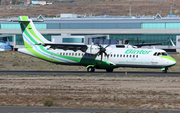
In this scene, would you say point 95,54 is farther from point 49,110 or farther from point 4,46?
point 4,46

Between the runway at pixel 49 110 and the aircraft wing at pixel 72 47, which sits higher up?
the aircraft wing at pixel 72 47

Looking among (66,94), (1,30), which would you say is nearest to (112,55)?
(66,94)

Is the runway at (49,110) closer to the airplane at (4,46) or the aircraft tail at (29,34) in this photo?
the aircraft tail at (29,34)

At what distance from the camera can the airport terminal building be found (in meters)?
110

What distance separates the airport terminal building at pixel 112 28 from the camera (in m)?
110

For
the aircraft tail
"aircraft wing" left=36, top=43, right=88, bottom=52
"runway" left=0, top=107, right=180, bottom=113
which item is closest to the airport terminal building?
the aircraft tail

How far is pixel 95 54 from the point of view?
45.0m

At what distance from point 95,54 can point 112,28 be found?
71.0 metres

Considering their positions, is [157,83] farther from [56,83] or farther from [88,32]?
[88,32]

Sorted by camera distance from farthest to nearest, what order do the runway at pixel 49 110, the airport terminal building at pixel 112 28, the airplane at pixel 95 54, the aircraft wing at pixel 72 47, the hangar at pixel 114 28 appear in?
1. the airport terminal building at pixel 112 28
2. the hangar at pixel 114 28
3. the aircraft wing at pixel 72 47
4. the airplane at pixel 95 54
5. the runway at pixel 49 110

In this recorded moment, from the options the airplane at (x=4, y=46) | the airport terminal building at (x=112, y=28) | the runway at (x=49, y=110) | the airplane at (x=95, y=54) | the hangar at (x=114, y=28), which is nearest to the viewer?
the runway at (x=49, y=110)

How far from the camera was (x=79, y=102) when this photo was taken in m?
23.2

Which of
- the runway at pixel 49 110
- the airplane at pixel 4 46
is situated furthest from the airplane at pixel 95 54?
the airplane at pixel 4 46

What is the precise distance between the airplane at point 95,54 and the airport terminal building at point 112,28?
6385 centimetres
